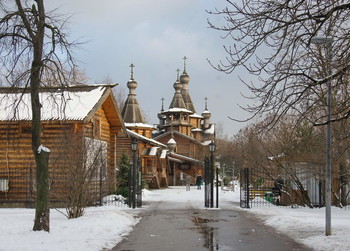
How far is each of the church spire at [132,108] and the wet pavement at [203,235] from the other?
34.0 meters

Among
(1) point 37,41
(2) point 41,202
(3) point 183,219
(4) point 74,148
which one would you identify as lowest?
(3) point 183,219

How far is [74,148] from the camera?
15.9m

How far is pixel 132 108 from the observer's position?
51.5 m

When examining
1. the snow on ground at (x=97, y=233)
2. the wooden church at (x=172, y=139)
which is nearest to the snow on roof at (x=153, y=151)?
the wooden church at (x=172, y=139)

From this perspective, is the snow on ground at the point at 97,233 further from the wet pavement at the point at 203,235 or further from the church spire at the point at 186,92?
the church spire at the point at 186,92

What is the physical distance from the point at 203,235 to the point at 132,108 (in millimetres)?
39740

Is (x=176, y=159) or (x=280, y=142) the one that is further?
(x=176, y=159)

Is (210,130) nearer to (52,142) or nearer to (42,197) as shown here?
(52,142)

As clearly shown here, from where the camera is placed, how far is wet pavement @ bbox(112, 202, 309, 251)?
10.7m

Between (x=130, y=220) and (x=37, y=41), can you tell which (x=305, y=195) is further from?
(x=37, y=41)

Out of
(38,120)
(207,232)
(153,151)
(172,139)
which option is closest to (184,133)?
(172,139)

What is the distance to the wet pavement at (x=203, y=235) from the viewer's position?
1070 cm

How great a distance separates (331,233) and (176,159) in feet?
155

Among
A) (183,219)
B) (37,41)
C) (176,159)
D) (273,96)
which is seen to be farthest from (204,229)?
(176,159)
